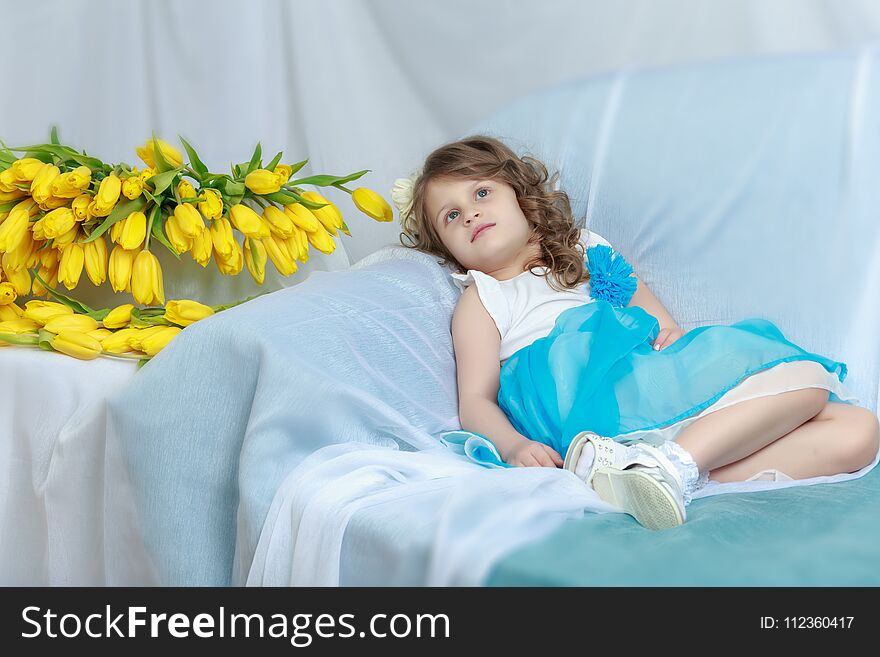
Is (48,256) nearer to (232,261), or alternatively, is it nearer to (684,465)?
(232,261)

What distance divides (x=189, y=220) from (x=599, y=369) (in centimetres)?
61

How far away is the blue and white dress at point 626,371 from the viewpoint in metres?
1.24

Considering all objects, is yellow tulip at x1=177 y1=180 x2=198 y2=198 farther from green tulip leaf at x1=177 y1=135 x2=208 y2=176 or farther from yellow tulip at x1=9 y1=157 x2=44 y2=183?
yellow tulip at x1=9 y1=157 x2=44 y2=183

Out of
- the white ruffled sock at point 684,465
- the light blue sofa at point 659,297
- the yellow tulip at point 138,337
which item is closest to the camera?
the light blue sofa at point 659,297

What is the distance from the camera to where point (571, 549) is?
90 centimetres

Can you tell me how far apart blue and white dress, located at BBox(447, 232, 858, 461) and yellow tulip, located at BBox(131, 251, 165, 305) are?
478 millimetres

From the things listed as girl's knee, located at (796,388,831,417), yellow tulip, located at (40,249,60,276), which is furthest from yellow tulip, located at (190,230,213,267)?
girl's knee, located at (796,388,831,417)

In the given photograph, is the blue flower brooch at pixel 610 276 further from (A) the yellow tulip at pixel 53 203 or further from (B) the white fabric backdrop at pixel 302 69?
(A) the yellow tulip at pixel 53 203

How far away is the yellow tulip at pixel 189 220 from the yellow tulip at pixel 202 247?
12 mm

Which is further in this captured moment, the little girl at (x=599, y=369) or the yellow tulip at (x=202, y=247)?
the yellow tulip at (x=202, y=247)

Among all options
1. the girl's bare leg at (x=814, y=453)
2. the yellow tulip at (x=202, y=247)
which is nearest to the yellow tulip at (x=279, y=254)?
the yellow tulip at (x=202, y=247)

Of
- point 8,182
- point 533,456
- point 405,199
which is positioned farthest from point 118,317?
point 533,456

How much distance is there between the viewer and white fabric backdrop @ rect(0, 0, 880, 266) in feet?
6.48

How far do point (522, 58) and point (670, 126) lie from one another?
52 cm
